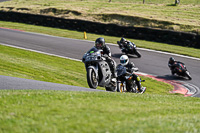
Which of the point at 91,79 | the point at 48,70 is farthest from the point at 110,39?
the point at 91,79

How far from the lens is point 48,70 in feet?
50.6

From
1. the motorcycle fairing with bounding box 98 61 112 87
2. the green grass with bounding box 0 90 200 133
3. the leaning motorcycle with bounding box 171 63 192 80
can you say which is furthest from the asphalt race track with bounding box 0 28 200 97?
the green grass with bounding box 0 90 200 133

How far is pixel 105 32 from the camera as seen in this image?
29234 mm

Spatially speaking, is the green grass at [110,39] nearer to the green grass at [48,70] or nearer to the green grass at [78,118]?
the green grass at [48,70]

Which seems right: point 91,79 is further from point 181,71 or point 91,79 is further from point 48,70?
point 181,71

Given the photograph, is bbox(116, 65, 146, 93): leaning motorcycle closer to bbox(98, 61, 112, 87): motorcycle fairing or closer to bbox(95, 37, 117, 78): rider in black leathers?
bbox(95, 37, 117, 78): rider in black leathers

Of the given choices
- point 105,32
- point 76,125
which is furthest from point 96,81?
point 105,32

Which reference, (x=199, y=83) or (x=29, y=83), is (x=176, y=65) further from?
(x=29, y=83)

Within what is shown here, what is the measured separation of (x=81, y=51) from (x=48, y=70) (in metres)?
7.26

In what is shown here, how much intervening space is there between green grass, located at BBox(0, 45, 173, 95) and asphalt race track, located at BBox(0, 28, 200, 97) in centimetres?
186

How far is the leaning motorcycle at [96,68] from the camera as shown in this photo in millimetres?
10070

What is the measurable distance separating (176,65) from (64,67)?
250 inches

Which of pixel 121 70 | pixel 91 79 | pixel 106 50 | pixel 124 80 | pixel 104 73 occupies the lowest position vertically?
pixel 124 80

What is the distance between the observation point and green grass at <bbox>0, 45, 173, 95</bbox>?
1384cm
